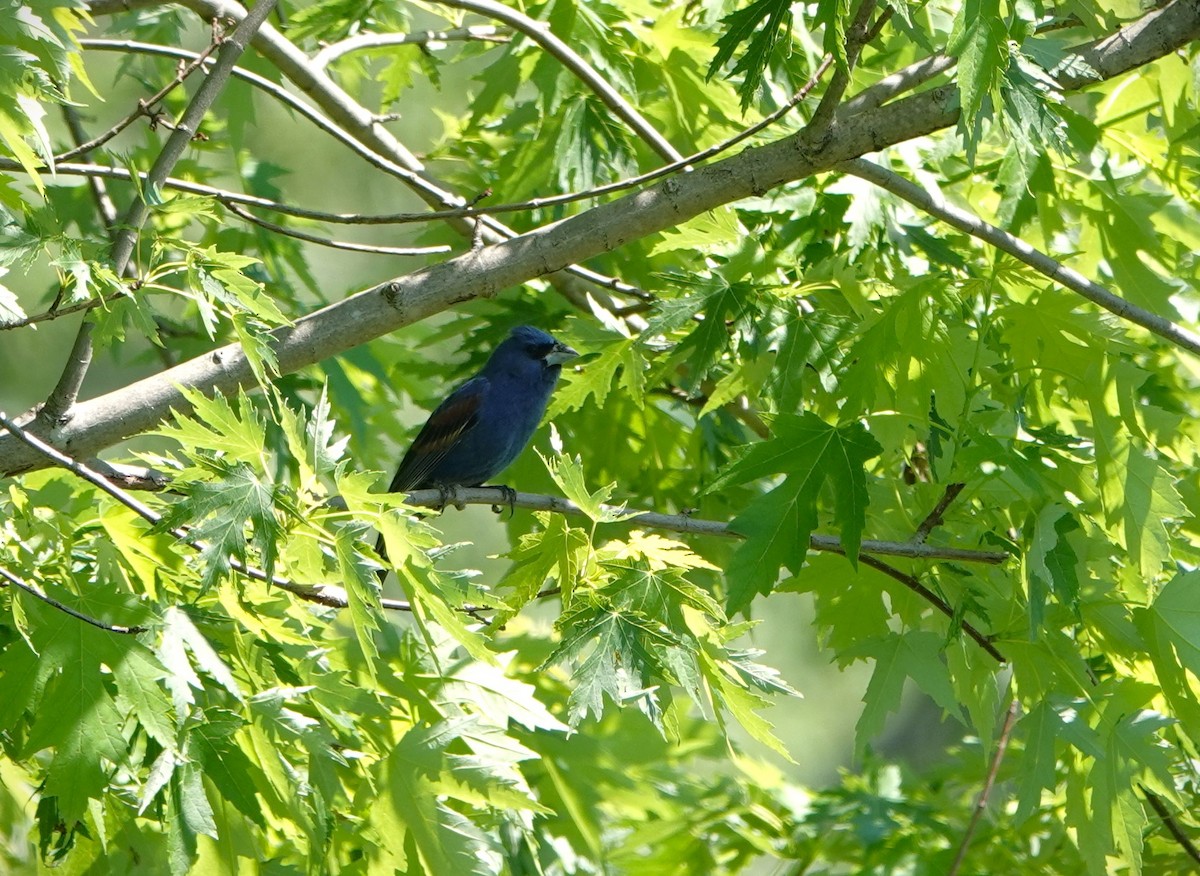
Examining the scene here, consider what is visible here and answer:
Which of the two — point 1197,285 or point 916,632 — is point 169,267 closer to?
point 916,632

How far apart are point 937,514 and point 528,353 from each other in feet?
8.08

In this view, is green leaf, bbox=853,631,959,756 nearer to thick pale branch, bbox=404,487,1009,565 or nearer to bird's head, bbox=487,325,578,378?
thick pale branch, bbox=404,487,1009,565

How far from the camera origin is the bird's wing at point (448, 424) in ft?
16.9

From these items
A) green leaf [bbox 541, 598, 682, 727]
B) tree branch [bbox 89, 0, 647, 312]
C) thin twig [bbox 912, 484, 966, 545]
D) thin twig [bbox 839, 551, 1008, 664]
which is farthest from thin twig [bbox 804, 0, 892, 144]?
green leaf [bbox 541, 598, 682, 727]

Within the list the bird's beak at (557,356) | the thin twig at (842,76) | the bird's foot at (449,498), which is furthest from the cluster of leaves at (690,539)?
the bird's beak at (557,356)

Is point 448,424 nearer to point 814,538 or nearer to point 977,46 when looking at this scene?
point 814,538

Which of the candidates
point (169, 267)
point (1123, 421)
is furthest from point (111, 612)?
point (1123, 421)

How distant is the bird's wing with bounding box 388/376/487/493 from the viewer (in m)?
5.14

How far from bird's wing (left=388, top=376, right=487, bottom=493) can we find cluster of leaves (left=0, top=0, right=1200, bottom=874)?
25.8 inches

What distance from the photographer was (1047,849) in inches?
168

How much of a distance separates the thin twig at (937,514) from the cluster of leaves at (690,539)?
0.10 meters

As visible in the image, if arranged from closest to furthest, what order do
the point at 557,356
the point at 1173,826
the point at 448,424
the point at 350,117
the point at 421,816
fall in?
the point at 421,816 → the point at 1173,826 → the point at 350,117 → the point at 557,356 → the point at 448,424

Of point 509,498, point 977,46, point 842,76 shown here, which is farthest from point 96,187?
point 977,46

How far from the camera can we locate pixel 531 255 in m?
2.96
